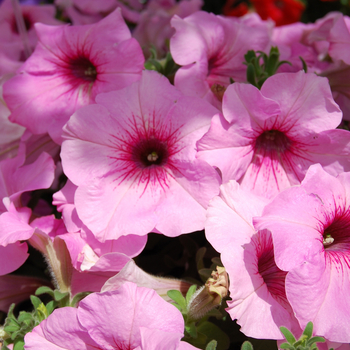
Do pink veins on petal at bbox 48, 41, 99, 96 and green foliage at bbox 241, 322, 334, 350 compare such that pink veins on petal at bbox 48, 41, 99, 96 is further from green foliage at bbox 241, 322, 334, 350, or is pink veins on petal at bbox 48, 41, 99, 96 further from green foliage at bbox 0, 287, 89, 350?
green foliage at bbox 241, 322, 334, 350

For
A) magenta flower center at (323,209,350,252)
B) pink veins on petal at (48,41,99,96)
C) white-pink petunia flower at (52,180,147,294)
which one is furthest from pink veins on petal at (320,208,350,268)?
pink veins on petal at (48,41,99,96)

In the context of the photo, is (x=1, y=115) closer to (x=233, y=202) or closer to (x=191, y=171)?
(x=191, y=171)

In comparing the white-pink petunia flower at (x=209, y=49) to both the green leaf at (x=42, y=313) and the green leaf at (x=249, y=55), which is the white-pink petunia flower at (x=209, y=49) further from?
the green leaf at (x=42, y=313)

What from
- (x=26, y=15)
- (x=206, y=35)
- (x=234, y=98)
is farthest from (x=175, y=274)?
(x=26, y=15)

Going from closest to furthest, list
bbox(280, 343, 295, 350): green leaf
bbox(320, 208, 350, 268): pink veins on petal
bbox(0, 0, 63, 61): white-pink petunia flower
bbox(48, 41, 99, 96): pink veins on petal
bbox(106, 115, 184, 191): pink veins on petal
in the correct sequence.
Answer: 1. bbox(280, 343, 295, 350): green leaf
2. bbox(320, 208, 350, 268): pink veins on petal
3. bbox(106, 115, 184, 191): pink veins on petal
4. bbox(48, 41, 99, 96): pink veins on petal
5. bbox(0, 0, 63, 61): white-pink petunia flower

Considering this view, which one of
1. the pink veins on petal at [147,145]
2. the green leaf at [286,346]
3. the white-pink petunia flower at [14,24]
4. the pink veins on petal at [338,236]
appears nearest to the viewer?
the green leaf at [286,346]

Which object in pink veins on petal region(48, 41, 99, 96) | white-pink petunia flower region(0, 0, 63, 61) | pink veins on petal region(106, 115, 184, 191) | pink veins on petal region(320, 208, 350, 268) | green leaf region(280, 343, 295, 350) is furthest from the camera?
white-pink petunia flower region(0, 0, 63, 61)

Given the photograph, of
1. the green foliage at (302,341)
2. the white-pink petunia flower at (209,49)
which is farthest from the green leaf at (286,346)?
the white-pink petunia flower at (209,49)
